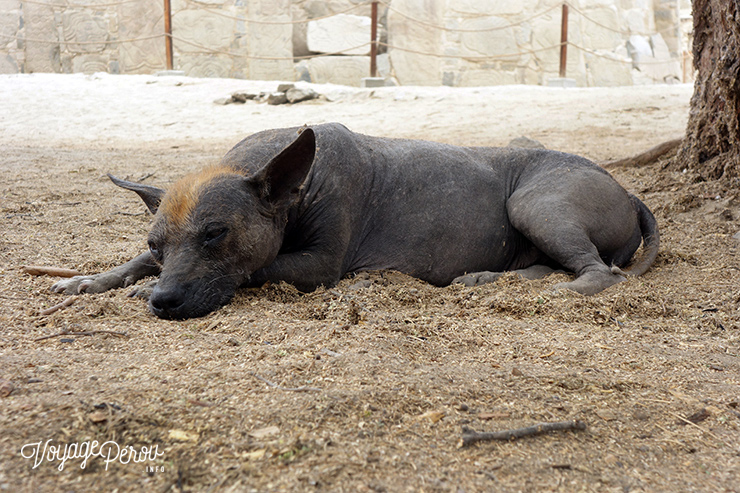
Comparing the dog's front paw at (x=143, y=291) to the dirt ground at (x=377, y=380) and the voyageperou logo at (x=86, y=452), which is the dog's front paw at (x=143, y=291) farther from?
the voyageperou logo at (x=86, y=452)

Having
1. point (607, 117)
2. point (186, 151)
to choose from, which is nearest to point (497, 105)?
point (607, 117)

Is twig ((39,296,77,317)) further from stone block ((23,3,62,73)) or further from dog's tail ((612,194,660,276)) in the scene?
stone block ((23,3,62,73))

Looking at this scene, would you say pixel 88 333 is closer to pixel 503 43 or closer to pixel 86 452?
pixel 86 452

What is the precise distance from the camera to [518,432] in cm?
199

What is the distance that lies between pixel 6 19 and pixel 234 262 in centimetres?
1565

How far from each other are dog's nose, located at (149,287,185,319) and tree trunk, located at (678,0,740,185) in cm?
450

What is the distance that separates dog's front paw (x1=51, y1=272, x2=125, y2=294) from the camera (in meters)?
3.60

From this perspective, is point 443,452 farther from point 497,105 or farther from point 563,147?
point 497,105

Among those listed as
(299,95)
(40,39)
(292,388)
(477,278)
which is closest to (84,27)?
(40,39)

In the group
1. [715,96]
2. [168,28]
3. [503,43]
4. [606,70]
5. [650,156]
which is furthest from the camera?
[606,70]

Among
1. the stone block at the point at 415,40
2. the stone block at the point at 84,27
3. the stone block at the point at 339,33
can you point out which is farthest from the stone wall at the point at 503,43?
the stone block at the point at 84,27

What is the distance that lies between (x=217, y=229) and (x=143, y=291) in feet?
1.84

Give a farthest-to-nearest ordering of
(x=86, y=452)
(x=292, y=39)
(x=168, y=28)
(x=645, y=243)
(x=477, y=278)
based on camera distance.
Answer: (x=292, y=39) → (x=168, y=28) → (x=645, y=243) → (x=477, y=278) → (x=86, y=452)

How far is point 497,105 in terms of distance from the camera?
37.4 feet
